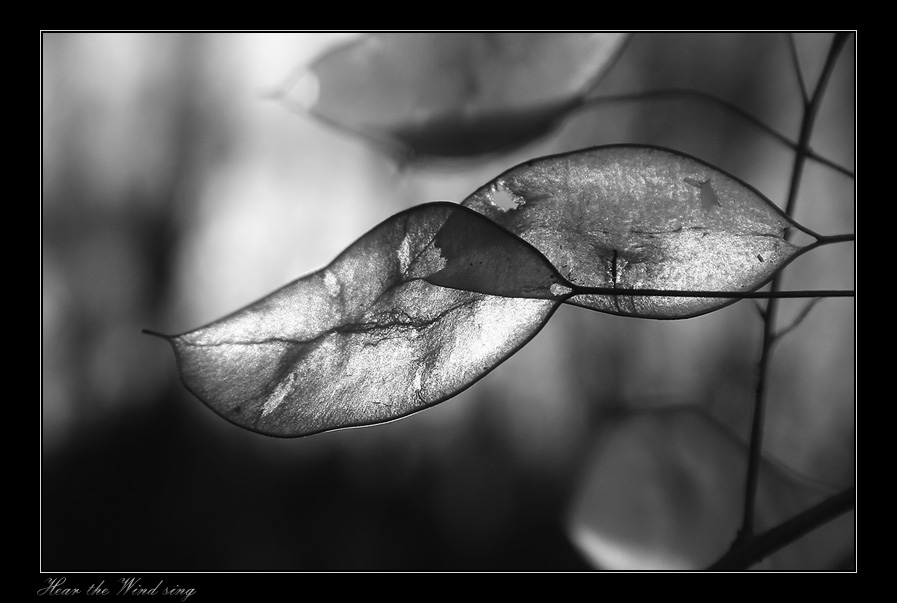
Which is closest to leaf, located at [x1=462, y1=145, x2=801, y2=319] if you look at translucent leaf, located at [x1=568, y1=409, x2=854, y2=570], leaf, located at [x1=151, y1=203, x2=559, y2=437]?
leaf, located at [x1=151, y1=203, x2=559, y2=437]

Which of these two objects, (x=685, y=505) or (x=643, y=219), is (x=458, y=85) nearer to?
(x=643, y=219)

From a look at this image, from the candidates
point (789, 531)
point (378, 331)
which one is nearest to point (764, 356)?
point (789, 531)

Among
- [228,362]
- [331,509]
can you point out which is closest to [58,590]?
[228,362]

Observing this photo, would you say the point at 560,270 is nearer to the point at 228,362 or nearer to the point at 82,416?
the point at 228,362

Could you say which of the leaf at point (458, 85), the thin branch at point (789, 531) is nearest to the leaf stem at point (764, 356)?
the thin branch at point (789, 531)

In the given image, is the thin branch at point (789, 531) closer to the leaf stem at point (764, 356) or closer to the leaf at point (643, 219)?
the leaf stem at point (764, 356)
